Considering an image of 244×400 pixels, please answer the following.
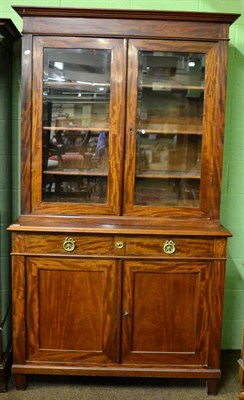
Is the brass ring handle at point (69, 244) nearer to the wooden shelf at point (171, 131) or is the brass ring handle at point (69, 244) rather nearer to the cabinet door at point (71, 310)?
the cabinet door at point (71, 310)

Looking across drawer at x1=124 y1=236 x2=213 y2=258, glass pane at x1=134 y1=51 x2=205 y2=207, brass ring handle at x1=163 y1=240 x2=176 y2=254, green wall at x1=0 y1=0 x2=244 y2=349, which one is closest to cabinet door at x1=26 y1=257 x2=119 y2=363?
drawer at x1=124 y1=236 x2=213 y2=258

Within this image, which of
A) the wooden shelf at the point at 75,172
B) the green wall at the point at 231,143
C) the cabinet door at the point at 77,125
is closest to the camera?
the cabinet door at the point at 77,125

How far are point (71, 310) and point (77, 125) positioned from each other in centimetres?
109

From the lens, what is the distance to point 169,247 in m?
2.17

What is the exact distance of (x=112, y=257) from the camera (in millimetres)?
2168

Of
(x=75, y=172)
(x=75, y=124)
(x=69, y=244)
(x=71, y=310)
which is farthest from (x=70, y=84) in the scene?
(x=71, y=310)

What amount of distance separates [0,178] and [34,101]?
1.84 feet

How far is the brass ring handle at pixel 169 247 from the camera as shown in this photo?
217 centimetres

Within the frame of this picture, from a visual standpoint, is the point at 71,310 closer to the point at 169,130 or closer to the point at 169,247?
Answer: the point at 169,247

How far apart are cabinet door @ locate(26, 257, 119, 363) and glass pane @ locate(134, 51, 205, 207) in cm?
52

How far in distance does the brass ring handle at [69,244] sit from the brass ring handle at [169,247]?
52 centimetres

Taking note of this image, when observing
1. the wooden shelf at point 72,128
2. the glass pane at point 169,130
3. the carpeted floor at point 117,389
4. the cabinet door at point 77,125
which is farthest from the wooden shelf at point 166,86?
the carpeted floor at point 117,389

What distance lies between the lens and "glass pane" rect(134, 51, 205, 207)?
2.22 meters

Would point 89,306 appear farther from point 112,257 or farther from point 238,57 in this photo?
point 238,57
